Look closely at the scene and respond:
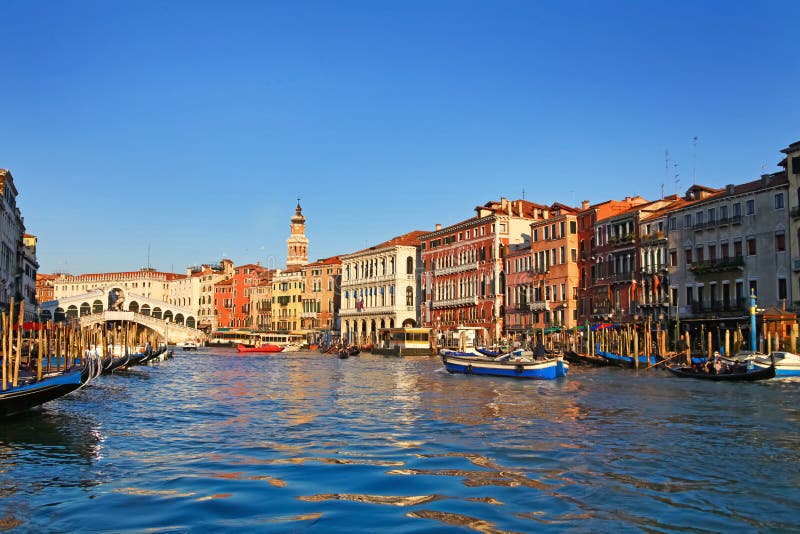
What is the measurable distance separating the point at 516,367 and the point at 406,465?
15.3 m

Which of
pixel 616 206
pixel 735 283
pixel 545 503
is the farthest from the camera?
pixel 616 206

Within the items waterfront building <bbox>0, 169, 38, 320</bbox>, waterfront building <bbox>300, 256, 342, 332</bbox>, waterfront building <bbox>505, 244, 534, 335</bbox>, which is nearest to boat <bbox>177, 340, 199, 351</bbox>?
waterfront building <bbox>300, 256, 342, 332</bbox>

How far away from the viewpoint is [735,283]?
102 feet

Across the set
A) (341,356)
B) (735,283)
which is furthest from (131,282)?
(735,283)

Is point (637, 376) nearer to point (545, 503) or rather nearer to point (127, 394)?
point (127, 394)

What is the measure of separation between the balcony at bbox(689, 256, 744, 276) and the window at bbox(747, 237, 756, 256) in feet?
1.26

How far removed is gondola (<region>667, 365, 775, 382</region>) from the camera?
70.7 ft

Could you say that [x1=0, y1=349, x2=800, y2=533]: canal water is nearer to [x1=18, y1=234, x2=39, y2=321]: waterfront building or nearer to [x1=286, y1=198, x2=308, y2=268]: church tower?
[x1=18, y1=234, x2=39, y2=321]: waterfront building

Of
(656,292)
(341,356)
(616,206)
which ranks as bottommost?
(341,356)

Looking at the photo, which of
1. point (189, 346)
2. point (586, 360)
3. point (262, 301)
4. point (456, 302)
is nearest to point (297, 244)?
point (262, 301)

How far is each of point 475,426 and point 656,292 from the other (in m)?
25.3

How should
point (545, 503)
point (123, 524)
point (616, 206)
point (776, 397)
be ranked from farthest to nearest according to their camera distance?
point (616, 206) → point (776, 397) → point (545, 503) → point (123, 524)

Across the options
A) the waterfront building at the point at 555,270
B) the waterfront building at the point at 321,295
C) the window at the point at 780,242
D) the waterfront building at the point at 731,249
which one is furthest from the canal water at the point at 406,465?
the waterfront building at the point at 321,295

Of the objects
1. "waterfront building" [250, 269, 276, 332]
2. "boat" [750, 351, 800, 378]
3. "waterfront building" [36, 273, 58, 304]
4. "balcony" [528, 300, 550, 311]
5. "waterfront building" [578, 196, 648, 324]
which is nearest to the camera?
"boat" [750, 351, 800, 378]
